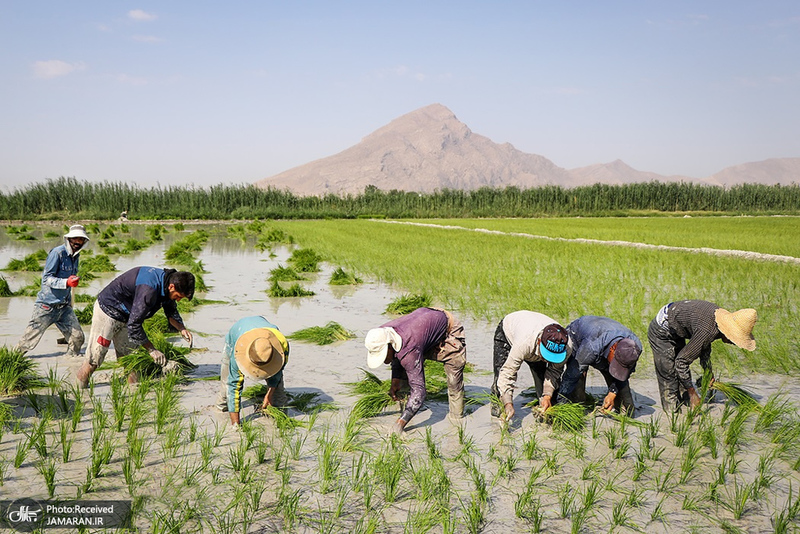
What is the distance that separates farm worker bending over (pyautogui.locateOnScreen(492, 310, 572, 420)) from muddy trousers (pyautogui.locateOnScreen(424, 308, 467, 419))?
Answer: 256mm

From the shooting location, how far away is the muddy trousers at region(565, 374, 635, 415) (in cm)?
413

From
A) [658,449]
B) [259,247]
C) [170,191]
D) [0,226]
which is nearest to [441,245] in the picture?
[259,247]

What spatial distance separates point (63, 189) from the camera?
3309 cm

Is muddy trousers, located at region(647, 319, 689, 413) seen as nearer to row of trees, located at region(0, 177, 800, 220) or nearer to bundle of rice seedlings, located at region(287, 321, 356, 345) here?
bundle of rice seedlings, located at region(287, 321, 356, 345)

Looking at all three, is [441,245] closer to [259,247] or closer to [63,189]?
[259,247]

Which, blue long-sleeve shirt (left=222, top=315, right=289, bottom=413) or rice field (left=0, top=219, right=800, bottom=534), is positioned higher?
blue long-sleeve shirt (left=222, top=315, right=289, bottom=413)

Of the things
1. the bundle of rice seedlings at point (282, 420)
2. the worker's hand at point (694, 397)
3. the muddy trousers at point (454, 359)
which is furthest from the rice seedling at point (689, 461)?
the bundle of rice seedlings at point (282, 420)

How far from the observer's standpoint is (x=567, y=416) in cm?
380

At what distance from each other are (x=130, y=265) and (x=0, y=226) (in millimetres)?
19069

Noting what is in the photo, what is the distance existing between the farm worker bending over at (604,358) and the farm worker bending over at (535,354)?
172mm

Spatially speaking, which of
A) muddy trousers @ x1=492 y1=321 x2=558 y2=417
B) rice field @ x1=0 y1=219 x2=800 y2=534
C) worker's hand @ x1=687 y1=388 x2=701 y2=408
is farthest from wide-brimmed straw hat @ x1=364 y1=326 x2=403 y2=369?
worker's hand @ x1=687 y1=388 x2=701 y2=408

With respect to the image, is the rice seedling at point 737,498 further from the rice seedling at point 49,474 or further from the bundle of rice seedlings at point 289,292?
the bundle of rice seedlings at point 289,292

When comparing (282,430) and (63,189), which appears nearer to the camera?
(282,430)

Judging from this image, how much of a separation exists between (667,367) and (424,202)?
37.9 meters
